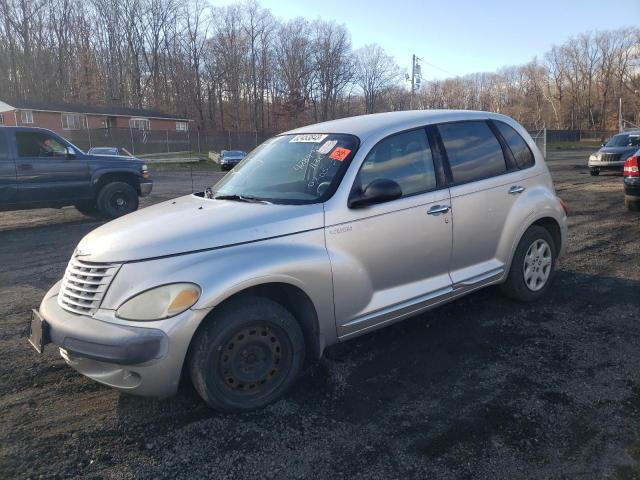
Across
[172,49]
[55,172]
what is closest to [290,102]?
[172,49]

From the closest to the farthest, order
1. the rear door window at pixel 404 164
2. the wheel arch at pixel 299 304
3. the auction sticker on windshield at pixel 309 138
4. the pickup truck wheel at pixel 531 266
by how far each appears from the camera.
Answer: the wheel arch at pixel 299 304 → the rear door window at pixel 404 164 → the auction sticker on windshield at pixel 309 138 → the pickup truck wheel at pixel 531 266

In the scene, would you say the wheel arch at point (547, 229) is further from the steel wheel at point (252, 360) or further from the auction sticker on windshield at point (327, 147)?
the steel wheel at point (252, 360)

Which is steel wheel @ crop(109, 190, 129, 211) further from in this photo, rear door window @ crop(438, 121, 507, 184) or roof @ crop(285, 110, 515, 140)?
rear door window @ crop(438, 121, 507, 184)

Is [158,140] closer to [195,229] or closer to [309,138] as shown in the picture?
[309,138]

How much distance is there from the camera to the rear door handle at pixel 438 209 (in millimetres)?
3928

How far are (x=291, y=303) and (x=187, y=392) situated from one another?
96 centimetres

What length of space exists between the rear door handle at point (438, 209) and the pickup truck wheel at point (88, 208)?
8824 mm

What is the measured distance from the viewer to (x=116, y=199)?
10930mm

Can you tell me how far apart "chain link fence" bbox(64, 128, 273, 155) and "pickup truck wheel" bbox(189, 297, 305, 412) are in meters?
36.6

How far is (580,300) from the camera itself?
5066 millimetres

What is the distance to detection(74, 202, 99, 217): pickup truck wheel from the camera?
35.3 ft

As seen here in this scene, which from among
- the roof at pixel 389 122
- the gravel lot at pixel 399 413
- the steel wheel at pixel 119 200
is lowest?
the gravel lot at pixel 399 413

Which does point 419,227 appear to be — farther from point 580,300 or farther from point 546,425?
point 580,300

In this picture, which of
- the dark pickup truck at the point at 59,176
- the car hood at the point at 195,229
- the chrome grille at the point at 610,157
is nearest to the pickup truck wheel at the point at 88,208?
the dark pickup truck at the point at 59,176
